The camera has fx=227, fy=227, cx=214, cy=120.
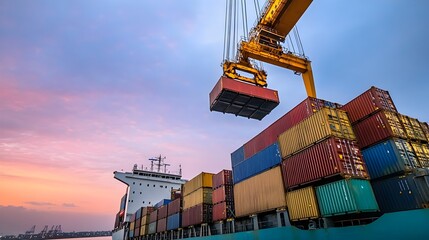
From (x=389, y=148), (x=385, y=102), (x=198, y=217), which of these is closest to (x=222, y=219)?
(x=198, y=217)

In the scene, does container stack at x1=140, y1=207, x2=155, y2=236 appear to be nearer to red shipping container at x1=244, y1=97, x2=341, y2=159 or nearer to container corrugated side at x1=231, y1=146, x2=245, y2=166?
container corrugated side at x1=231, y1=146, x2=245, y2=166

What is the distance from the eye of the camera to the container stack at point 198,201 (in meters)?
20.1

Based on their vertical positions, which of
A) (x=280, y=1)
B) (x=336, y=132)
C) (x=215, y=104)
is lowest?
(x=336, y=132)

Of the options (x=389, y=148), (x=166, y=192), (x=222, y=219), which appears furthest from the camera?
(x=166, y=192)

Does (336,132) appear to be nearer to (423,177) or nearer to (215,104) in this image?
(423,177)

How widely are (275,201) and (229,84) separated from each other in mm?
8979

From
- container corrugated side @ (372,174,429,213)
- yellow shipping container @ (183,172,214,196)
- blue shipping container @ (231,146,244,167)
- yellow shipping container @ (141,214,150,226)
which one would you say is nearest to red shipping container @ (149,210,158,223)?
yellow shipping container @ (141,214,150,226)

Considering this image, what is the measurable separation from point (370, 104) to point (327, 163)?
5.16 meters

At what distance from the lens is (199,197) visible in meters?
21.4

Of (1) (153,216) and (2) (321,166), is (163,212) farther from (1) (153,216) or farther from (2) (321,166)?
(2) (321,166)

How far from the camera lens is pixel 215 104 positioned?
60.6 feet

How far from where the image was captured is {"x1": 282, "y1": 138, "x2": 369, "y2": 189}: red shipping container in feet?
34.2

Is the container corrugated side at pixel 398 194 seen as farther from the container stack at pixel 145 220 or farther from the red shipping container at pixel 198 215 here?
the container stack at pixel 145 220

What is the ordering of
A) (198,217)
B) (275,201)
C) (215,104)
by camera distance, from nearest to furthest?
(275,201) → (215,104) → (198,217)
